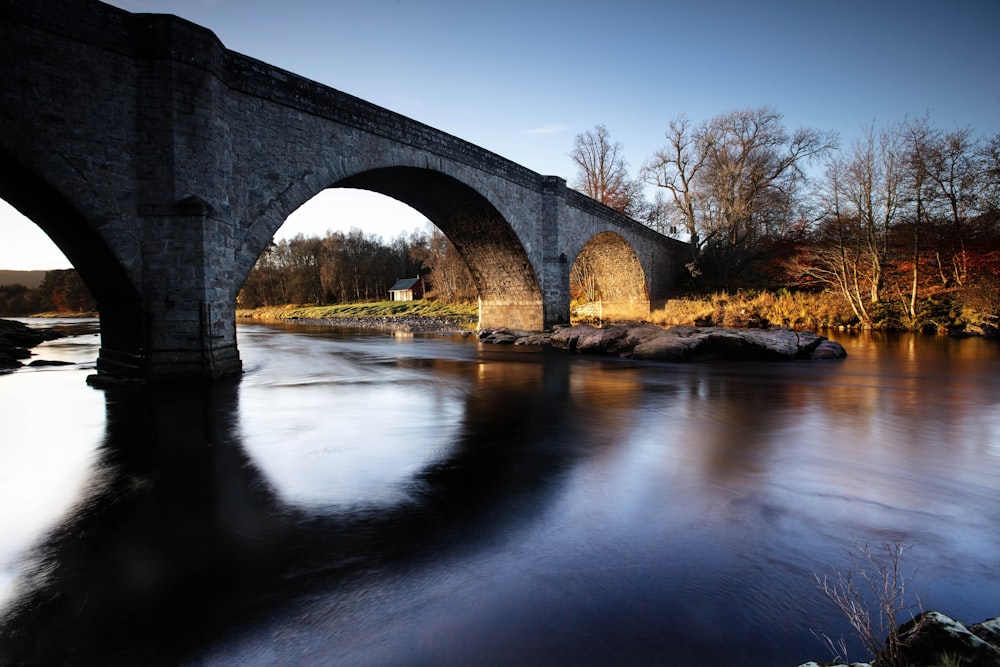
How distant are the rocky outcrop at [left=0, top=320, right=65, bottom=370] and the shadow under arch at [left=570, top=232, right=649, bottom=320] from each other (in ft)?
73.7

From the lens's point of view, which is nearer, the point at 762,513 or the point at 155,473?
the point at 762,513

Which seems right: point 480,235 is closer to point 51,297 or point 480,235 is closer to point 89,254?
point 89,254

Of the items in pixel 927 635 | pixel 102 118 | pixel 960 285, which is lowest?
pixel 927 635

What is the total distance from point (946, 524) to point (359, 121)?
11.9 meters

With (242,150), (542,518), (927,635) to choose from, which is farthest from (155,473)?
(242,150)

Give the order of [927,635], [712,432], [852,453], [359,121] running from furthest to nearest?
[359,121] → [712,432] → [852,453] → [927,635]

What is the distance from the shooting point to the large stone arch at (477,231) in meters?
13.7

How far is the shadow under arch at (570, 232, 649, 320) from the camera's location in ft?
90.7

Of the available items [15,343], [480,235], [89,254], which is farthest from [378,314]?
[89,254]

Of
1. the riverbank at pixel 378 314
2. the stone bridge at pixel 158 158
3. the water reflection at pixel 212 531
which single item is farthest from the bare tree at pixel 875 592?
the riverbank at pixel 378 314

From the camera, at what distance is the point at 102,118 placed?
25.3 ft

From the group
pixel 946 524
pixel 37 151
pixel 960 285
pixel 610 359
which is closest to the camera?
pixel 946 524

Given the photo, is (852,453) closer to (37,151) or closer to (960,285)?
(37,151)

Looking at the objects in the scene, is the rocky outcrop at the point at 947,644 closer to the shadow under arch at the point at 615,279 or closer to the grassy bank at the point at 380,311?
the shadow under arch at the point at 615,279
